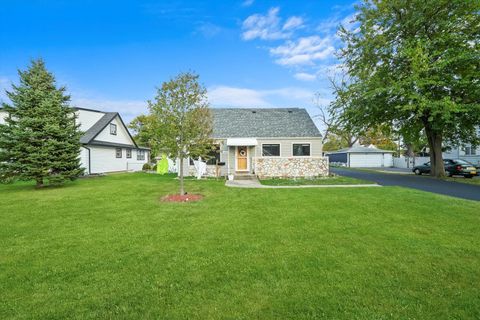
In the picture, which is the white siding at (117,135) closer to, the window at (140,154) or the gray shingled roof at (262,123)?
the window at (140,154)

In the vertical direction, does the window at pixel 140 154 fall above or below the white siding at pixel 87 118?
below

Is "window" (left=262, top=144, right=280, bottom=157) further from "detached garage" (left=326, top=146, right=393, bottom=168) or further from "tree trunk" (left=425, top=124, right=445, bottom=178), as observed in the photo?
"detached garage" (left=326, top=146, right=393, bottom=168)

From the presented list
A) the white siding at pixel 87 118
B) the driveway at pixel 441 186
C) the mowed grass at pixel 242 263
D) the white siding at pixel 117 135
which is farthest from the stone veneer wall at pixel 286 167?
the white siding at pixel 87 118

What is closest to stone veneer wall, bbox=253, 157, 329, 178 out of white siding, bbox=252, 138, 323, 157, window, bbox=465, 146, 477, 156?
white siding, bbox=252, 138, 323, 157

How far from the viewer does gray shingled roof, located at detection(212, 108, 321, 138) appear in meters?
18.0

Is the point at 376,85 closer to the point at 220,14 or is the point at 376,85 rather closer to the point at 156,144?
the point at 220,14

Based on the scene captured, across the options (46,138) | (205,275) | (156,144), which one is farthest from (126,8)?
(205,275)

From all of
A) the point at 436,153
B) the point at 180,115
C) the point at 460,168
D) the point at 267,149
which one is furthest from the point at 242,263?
the point at 460,168

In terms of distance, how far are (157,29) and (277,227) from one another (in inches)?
692

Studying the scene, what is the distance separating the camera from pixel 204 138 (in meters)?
9.91

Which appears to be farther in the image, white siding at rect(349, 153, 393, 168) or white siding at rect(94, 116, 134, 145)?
white siding at rect(349, 153, 393, 168)

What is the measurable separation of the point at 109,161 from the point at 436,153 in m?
29.1

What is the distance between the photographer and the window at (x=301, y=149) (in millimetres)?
17656

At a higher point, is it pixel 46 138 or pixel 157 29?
pixel 157 29
